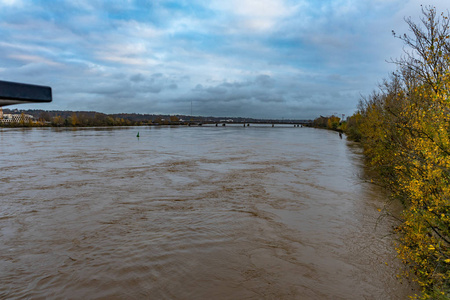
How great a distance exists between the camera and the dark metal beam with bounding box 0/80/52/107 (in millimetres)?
2517

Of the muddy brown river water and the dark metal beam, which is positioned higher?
the dark metal beam

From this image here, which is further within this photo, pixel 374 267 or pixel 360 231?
pixel 360 231

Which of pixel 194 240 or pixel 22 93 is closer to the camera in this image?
pixel 22 93

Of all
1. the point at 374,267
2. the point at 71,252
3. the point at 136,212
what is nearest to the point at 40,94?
the point at 71,252

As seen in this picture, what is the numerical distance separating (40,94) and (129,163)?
81.2ft

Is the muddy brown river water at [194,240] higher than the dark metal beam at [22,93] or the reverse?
the reverse

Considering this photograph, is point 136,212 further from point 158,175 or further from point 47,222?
point 158,175

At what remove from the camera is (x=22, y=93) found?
2.67 meters

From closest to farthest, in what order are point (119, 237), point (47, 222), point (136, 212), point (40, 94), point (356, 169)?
point (40, 94) < point (119, 237) < point (47, 222) < point (136, 212) < point (356, 169)

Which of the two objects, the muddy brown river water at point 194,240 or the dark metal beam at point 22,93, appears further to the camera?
the muddy brown river water at point 194,240

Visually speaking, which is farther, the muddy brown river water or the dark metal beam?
the muddy brown river water

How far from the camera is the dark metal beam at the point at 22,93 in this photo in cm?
252

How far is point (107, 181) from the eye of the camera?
61.9 feet

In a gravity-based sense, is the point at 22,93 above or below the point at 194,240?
above
